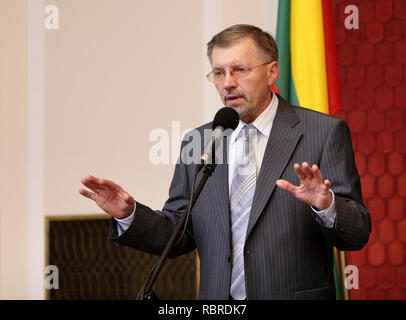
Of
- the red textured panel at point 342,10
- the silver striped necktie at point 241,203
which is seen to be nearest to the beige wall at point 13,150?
the red textured panel at point 342,10

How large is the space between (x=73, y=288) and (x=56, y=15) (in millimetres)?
1888

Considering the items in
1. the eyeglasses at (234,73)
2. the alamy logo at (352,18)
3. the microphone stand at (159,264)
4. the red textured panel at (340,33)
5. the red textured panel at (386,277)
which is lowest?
the red textured panel at (386,277)

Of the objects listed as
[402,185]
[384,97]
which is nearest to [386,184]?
[402,185]

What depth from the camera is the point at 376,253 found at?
11.6ft

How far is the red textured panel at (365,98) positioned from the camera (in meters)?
3.60

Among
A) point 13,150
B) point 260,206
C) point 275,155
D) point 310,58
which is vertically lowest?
point 260,206

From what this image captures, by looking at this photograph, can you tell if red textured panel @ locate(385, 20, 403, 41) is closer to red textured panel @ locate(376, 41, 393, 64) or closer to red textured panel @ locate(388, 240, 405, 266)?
red textured panel @ locate(376, 41, 393, 64)

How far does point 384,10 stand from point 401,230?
1.50 m

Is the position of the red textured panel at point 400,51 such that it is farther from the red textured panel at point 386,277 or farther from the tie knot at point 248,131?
the tie knot at point 248,131

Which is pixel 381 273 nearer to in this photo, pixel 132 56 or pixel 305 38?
pixel 305 38

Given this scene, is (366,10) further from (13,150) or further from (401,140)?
(13,150)

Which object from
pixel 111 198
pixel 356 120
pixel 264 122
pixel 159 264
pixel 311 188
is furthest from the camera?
pixel 356 120

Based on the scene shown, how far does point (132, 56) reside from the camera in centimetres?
363
